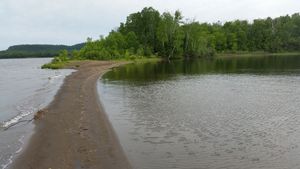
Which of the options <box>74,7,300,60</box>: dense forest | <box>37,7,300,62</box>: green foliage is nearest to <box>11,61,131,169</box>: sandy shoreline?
<box>37,7,300,62</box>: green foliage

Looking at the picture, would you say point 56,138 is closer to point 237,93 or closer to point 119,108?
point 119,108

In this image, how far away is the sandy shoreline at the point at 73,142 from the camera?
14.2 meters

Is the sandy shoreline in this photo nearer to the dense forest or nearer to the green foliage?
the green foliage

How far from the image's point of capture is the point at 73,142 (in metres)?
17.2

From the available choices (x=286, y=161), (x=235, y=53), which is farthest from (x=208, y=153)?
(x=235, y=53)

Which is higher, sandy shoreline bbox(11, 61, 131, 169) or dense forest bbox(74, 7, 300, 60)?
dense forest bbox(74, 7, 300, 60)

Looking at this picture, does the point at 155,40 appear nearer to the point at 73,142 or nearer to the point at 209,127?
the point at 209,127

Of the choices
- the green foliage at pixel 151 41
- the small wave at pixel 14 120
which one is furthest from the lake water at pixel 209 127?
the green foliage at pixel 151 41

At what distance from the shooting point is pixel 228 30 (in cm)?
17200

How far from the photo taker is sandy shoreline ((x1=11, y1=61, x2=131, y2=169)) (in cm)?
1417

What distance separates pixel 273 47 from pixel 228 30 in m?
23.9

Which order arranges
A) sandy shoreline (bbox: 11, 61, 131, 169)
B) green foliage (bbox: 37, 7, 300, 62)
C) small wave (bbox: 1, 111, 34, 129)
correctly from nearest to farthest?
sandy shoreline (bbox: 11, 61, 131, 169) < small wave (bbox: 1, 111, 34, 129) < green foliage (bbox: 37, 7, 300, 62)

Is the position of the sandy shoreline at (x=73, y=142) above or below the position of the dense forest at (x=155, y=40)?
below

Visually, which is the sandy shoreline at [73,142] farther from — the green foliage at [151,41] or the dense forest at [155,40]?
the dense forest at [155,40]
